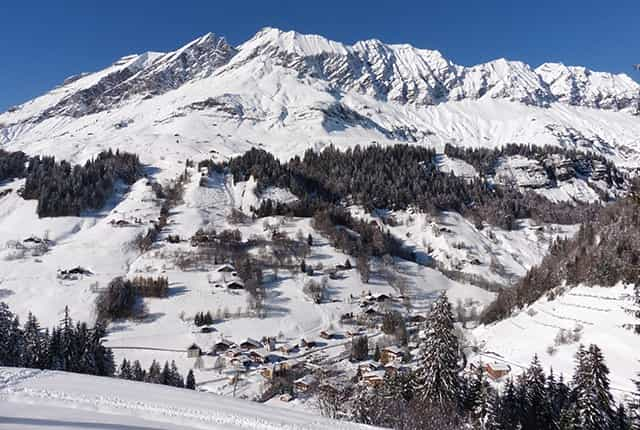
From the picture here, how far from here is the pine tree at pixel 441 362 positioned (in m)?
26.4

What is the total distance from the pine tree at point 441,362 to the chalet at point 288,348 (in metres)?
33.1

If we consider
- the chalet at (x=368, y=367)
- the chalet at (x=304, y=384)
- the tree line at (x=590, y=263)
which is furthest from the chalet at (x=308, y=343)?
the tree line at (x=590, y=263)

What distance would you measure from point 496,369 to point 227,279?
168 ft

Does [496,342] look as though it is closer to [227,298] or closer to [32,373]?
[227,298]

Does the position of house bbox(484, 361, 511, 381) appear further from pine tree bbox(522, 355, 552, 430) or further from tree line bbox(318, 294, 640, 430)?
pine tree bbox(522, 355, 552, 430)

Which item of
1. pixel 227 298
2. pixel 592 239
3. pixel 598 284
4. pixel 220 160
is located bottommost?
pixel 227 298

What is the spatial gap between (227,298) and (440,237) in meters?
67.5

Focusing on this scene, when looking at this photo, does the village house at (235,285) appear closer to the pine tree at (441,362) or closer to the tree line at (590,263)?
the tree line at (590,263)

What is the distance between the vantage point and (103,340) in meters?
56.7

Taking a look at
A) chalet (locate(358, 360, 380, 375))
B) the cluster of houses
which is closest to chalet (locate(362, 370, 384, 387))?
chalet (locate(358, 360, 380, 375))

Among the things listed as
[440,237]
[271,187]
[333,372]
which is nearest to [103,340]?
[333,372]

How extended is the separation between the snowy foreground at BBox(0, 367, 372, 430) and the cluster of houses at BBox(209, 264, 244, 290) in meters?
59.6

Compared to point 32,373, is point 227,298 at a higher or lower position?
lower

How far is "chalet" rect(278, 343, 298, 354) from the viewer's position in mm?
57656
